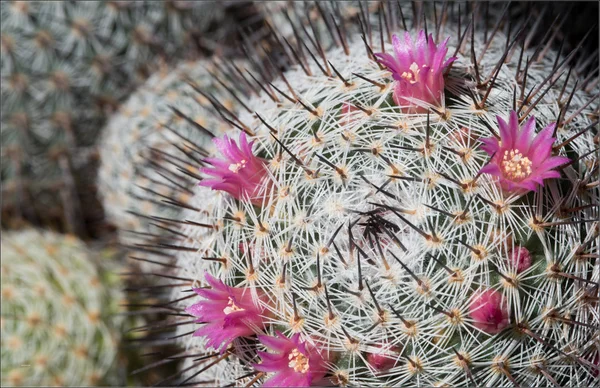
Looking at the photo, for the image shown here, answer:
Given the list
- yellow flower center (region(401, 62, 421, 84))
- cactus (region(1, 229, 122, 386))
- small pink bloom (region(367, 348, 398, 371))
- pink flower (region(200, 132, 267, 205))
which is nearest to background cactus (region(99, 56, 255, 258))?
cactus (region(1, 229, 122, 386))

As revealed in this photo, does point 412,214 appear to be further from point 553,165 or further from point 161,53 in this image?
point 161,53

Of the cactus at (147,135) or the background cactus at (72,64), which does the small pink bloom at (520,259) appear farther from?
the background cactus at (72,64)

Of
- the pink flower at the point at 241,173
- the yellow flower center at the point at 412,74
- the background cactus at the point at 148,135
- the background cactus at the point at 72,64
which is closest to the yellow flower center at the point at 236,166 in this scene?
the pink flower at the point at 241,173

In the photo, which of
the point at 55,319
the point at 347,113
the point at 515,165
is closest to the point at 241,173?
the point at 347,113

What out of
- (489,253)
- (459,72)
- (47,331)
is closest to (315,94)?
(459,72)

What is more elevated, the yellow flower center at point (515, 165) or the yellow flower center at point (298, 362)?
the yellow flower center at point (515, 165)

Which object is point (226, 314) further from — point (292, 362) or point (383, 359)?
point (383, 359)

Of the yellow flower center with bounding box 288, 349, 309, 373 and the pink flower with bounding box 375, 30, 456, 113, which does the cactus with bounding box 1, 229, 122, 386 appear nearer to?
the yellow flower center with bounding box 288, 349, 309, 373
